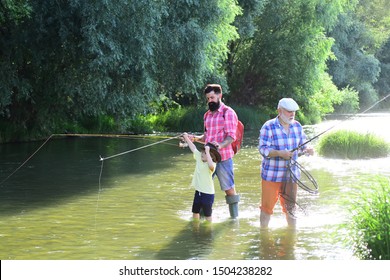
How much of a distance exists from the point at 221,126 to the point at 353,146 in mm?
11454

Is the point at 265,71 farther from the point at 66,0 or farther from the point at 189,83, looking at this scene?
the point at 66,0

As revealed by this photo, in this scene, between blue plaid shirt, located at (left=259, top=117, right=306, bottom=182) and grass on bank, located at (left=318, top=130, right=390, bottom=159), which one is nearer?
blue plaid shirt, located at (left=259, top=117, right=306, bottom=182)

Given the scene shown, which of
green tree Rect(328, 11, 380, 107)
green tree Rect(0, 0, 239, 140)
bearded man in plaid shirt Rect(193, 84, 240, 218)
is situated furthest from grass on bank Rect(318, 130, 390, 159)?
green tree Rect(328, 11, 380, 107)

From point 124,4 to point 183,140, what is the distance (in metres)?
12.1

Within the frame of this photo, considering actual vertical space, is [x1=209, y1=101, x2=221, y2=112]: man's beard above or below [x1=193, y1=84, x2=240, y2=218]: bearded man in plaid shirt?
above

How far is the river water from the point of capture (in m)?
8.68

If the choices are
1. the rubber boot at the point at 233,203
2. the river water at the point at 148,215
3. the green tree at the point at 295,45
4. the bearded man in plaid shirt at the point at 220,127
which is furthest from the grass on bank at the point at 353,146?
the green tree at the point at 295,45

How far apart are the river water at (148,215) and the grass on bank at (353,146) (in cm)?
81

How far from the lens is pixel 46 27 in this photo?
864 inches

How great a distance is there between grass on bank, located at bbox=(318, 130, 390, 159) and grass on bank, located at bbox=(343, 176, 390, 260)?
42.0 feet

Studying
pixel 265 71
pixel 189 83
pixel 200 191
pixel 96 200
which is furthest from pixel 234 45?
pixel 200 191

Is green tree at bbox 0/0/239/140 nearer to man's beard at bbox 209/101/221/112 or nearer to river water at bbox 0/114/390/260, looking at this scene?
river water at bbox 0/114/390/260

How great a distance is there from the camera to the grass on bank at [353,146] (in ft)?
67.2

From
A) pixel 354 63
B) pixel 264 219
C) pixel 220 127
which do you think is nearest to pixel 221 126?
pixel 220 127
